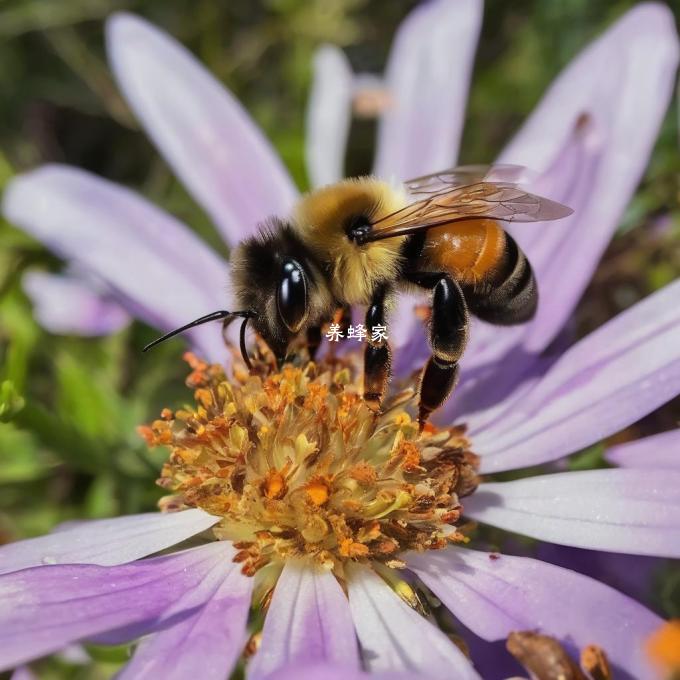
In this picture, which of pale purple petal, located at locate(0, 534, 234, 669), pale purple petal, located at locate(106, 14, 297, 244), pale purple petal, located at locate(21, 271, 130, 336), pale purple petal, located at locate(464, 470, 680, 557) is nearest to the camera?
pale purple petal, located at locate(0, 534, 234, 669)

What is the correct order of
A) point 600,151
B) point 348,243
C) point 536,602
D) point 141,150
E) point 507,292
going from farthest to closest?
1. point 141,150
2. point 600,151
3. point 507,292
4. point 348,243
5. point 536,602

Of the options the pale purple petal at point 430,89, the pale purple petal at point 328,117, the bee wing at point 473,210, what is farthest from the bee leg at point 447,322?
the pale purple petal at point 328,117

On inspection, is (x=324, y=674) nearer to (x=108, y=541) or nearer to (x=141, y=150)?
(x=108, y=541)

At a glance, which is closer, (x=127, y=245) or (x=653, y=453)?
(x=653, y=453)

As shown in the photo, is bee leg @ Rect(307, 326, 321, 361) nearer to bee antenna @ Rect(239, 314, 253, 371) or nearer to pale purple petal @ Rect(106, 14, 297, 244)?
bee antenna @ Rect(239, 314, 253, 371)

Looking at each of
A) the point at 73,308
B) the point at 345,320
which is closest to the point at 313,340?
the point at 345,320

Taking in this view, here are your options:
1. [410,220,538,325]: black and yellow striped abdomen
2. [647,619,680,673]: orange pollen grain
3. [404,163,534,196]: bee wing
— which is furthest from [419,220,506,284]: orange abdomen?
[647,619,680,673]: orange pollen grain

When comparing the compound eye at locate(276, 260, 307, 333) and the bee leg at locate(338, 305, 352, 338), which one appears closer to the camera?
the compound eye at locate(276, 260, 307, 333)
